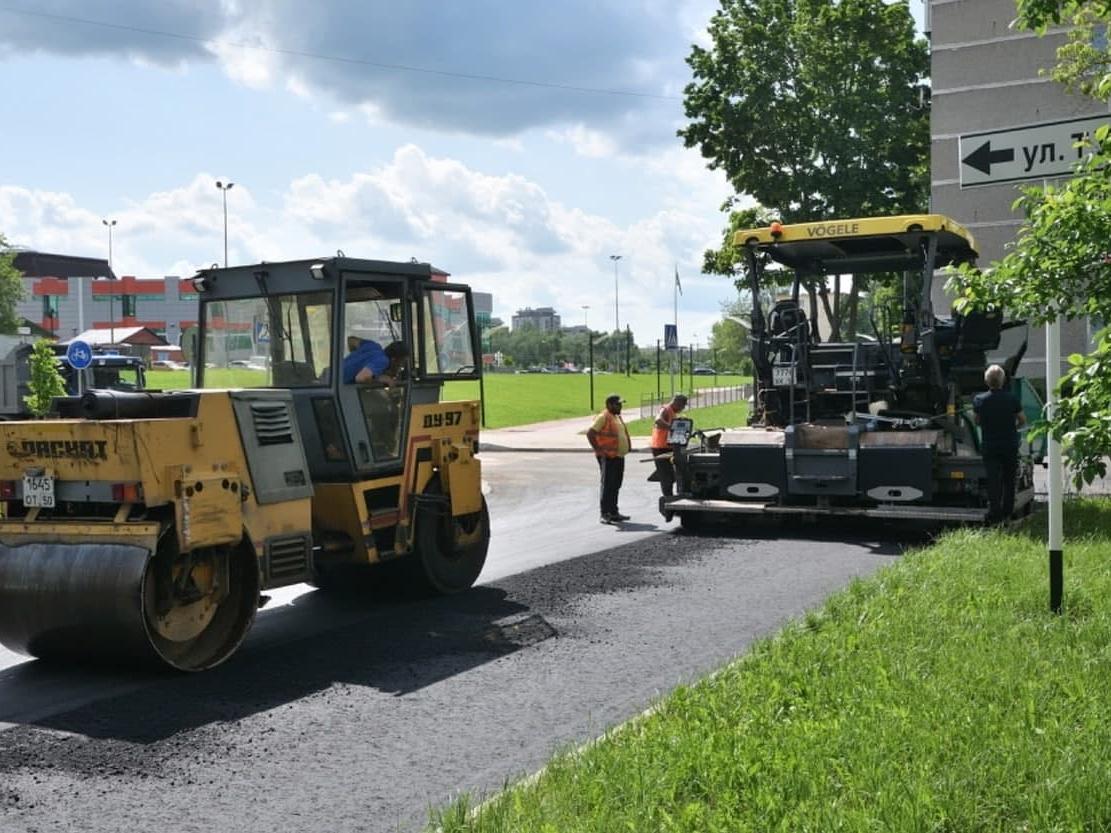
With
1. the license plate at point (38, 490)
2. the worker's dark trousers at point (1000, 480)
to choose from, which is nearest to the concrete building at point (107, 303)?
the worker's dark trousers at point (1000, 480)

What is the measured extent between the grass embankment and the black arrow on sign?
8.39ft

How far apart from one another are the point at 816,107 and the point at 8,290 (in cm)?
5505

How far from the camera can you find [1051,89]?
117 feet

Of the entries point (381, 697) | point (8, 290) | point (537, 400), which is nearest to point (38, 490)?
point (381, 697)

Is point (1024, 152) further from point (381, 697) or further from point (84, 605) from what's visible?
point (84, 605)

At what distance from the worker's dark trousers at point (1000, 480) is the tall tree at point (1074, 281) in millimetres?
6290

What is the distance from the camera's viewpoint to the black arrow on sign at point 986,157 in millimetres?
7137

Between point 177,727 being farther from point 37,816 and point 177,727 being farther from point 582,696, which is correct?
point 582,696

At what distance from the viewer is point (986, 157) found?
23.6ft

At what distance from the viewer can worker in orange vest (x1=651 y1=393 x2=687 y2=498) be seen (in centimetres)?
1509

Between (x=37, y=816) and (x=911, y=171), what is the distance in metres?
34.1

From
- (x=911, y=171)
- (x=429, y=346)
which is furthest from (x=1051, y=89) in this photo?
(x=429, y=346)

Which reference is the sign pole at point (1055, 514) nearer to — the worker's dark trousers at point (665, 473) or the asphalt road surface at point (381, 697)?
the asphalt road surface at point (381, 697)

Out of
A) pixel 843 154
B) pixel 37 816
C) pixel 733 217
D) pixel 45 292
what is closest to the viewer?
pixel 37 816
